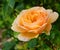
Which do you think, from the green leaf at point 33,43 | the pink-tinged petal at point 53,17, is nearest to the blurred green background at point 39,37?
the green leaf at point 33,43

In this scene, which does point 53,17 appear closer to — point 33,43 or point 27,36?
point 27,36

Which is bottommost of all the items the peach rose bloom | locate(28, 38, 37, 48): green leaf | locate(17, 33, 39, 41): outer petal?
locate(28, 38, 37, 48): green leaf

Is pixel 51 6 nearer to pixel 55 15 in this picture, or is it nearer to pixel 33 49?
pixel 33 49

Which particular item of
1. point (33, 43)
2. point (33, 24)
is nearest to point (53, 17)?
point (33, 24)

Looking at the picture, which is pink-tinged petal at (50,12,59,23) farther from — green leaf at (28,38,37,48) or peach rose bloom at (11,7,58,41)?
green leaf at (28,38,37,48)

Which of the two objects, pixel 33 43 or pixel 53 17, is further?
pixel 33 43

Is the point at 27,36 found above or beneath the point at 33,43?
above

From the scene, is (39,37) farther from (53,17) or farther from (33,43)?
(53,17)

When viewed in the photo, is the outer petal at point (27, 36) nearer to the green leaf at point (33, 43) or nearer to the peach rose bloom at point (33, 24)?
the peach rose bloom at point (33, 24)

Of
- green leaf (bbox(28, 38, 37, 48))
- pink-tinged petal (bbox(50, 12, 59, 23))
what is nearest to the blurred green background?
green leaf (bbox(28, 38, 37, 48))
